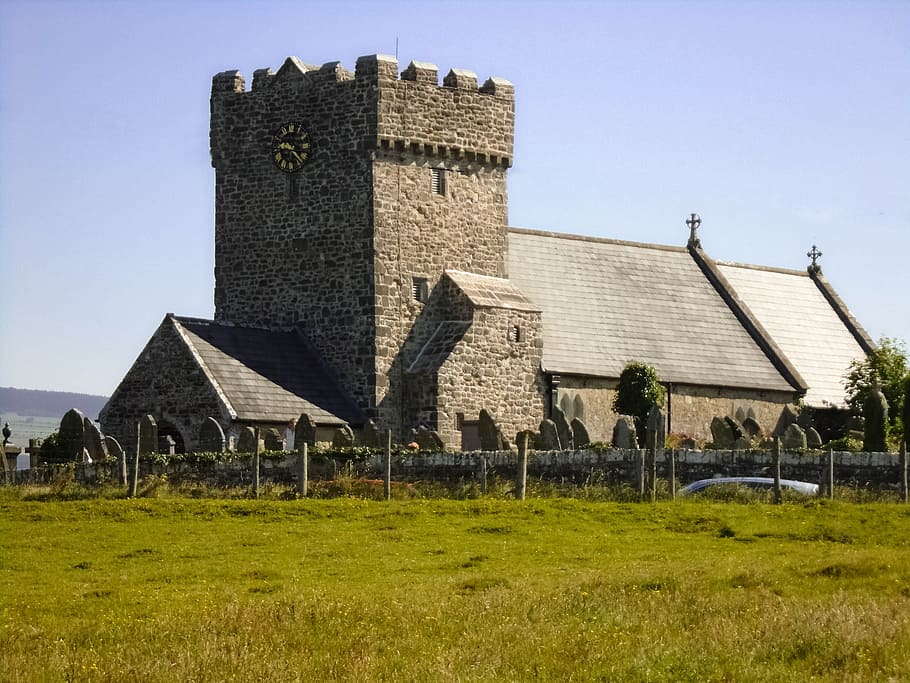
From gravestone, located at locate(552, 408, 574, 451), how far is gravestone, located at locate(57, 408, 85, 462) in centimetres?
1291

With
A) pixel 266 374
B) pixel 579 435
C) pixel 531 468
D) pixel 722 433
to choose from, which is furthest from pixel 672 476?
pixel 266 374

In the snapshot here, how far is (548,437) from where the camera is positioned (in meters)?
45.5

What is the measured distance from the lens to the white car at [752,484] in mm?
37750

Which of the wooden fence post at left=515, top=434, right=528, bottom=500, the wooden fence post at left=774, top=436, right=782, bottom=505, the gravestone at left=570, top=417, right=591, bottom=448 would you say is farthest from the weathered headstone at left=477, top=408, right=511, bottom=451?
the wooden fence post at left=774, top=436, right=782, bottom=505

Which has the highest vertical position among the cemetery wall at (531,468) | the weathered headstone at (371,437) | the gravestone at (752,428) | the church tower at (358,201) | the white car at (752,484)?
the church tower at (358,201)

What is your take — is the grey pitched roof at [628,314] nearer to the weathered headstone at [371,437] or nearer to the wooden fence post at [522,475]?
the weathered headstone at [371,437]

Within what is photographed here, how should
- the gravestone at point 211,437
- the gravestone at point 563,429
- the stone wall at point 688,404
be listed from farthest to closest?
the stone wall at point 688,404 → the gravestone at point 563,429 → the gravestone at point 211,437

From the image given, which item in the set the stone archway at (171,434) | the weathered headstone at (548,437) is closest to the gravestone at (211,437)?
the stone archway at (171,434)

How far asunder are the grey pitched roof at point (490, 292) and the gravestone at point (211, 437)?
10.5 m

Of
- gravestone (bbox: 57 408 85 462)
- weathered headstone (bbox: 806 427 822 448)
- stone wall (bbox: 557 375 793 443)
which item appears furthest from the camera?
stone wall (bbox: 557 375 793 443)

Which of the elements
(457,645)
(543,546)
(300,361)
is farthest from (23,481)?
(457,645)

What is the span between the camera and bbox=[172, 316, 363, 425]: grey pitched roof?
161ft

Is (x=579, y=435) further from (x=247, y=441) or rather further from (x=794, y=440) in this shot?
(x=247, y=441)

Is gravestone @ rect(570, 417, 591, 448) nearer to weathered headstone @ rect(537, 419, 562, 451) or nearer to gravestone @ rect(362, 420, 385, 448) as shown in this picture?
weathered headstone @ rect(537, 419, 562, 451)
